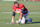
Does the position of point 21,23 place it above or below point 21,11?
below

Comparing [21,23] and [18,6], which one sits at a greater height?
[18,6]

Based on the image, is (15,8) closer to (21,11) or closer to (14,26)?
(21,11)

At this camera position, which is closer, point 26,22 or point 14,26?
point 14,26

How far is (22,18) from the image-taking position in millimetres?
7309

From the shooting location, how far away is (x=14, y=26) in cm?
700

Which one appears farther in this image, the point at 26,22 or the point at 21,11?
the point at 26,22

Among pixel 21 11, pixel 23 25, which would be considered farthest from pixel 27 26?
pixel 21 11

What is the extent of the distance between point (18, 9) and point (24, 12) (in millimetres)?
304

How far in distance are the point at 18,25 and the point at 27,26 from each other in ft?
1.47

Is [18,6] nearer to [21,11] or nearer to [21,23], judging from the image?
[21,11]

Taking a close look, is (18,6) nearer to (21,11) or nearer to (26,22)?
(21,11)

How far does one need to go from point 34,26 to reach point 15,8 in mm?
1134

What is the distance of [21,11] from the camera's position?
7152 millimetres

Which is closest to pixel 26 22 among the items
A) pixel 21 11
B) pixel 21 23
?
pixel 21 23
